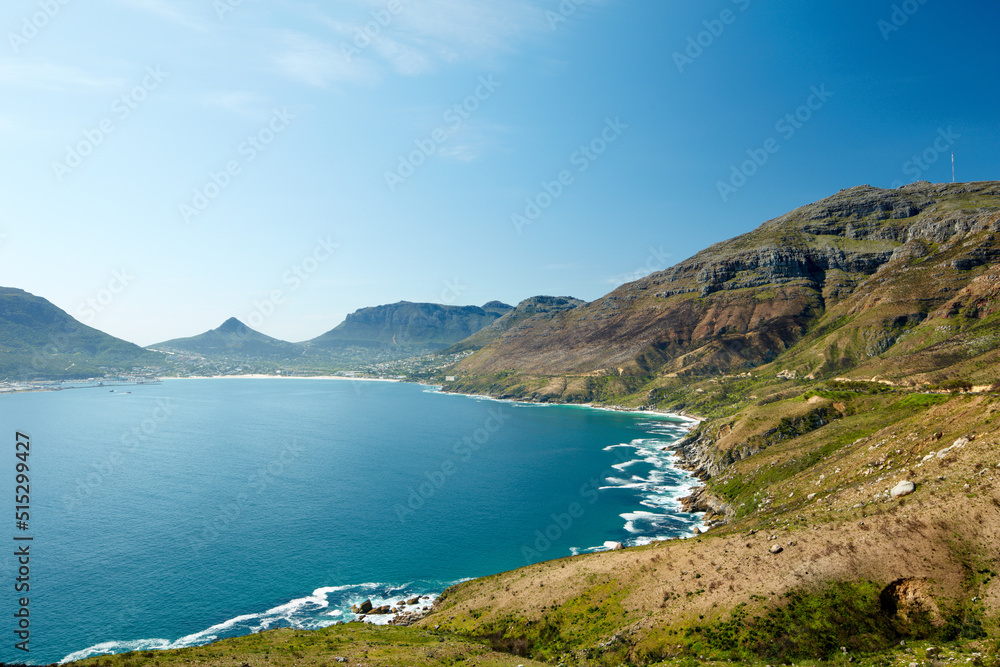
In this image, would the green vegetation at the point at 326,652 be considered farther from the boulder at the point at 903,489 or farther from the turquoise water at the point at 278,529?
the boulder at the point at 903,489

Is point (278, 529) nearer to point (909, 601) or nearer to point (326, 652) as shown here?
point (326, 652)

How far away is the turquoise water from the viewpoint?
7194 centimetres

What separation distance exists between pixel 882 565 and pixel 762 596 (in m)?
12.2

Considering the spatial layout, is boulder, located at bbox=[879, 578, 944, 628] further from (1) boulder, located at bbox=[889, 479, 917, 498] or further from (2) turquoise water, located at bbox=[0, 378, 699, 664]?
(2) turquoise water, located at bbox=[0, 378, 699, 664]

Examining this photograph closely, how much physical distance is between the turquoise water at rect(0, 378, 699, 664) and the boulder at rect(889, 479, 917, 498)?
47.9m

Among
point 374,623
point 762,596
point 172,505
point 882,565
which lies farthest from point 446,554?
point 172,505

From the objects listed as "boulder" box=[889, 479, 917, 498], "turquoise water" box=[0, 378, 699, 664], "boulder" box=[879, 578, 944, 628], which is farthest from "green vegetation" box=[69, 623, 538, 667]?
"boulder" box=[889, 479, 917, 498]

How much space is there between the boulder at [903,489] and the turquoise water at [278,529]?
157 ft

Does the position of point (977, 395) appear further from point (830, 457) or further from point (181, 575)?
point (181, 575)

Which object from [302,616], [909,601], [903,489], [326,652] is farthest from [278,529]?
[903,489]

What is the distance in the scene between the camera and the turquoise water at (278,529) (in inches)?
2832

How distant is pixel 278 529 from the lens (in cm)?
10625

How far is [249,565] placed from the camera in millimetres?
88188

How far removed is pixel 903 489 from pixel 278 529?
114 m
